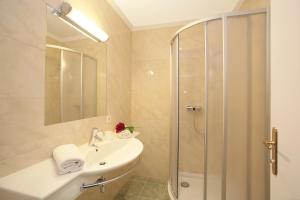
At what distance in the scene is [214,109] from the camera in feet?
4.09

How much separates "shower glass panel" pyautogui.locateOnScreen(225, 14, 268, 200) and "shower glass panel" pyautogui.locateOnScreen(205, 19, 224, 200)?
7 cm

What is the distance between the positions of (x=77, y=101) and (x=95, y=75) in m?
0.37

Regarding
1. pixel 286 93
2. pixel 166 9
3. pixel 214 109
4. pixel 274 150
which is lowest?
pixel 274 150

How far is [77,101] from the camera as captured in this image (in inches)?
49.4

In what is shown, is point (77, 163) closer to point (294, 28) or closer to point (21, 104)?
point (21, 104)

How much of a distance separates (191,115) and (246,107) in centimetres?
100

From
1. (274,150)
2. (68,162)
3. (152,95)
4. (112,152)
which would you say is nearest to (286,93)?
(274,150)

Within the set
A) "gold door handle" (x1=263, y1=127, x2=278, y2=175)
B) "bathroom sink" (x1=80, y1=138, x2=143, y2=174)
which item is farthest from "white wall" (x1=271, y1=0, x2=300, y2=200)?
"bathroom sink" (x1=80, y1=138, x2=143, y2=174)

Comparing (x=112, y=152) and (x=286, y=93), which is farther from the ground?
(x=286, y=93)

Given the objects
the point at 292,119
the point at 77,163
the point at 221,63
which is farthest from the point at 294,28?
the point at 77,163

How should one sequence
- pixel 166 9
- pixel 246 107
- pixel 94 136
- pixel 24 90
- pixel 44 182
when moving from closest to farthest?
pixel 44 182 < pixel 24 90 < pixel 246 107 < pixel 94 136 < pixel 166 9

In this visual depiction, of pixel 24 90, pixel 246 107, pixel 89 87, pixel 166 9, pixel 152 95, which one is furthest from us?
pixel 152 95

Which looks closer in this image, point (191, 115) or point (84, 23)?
point (84, 23)

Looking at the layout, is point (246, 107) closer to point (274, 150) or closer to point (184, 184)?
point (274, 150)
